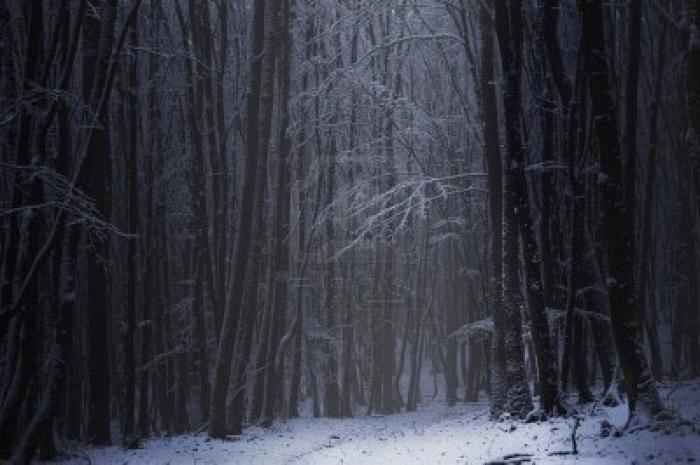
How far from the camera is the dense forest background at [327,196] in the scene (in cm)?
967

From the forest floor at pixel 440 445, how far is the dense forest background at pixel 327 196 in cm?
58

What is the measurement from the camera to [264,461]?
12.3 metres

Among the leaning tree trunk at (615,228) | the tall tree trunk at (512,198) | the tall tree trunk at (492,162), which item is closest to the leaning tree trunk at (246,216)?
the tall tree trunk at (492,162)

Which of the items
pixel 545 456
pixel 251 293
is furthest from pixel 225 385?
pixel 545 456

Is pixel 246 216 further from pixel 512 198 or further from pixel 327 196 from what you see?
pixel 327 196

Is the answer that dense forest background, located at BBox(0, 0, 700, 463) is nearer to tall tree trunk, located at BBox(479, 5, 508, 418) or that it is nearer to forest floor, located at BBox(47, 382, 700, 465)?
tall tree trunk, located at BBox(479, 5, 508, 418)

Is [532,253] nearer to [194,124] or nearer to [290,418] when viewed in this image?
[194,124]

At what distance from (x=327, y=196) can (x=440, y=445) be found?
14.3 m

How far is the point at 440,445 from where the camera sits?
11.9m

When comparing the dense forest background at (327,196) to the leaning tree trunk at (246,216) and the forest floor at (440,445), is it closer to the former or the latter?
the leaning tree trunk at (246,216)

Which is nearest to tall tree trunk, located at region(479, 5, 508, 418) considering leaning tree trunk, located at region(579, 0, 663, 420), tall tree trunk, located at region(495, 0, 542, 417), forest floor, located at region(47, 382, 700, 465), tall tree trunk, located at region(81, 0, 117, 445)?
tall tree trunk, located at region(495, 0, 542, 417)

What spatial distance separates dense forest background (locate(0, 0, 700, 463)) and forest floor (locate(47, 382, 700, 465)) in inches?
23.0

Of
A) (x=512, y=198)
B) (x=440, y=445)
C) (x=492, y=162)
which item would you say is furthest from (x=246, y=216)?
(x=440, y=445)

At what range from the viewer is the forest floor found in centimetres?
687
